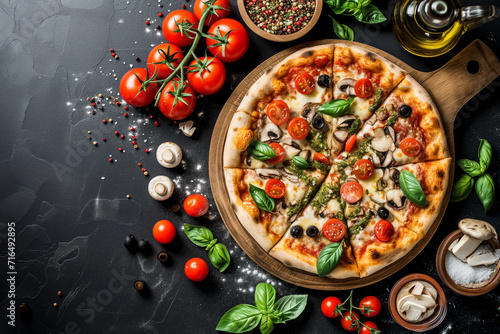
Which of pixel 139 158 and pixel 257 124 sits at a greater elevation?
pixel 257 124

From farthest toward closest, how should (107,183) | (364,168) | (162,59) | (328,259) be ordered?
1. (107,183)
2. (162,59)
3. (364,168)
4. (328,259)

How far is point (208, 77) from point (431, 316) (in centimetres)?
349

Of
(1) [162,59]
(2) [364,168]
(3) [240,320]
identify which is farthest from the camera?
(1) [162,59]

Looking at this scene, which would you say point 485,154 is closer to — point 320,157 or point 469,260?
point 469,260

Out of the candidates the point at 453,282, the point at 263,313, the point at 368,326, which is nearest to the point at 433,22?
the point at 453,282

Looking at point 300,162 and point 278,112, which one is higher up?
point 278,112

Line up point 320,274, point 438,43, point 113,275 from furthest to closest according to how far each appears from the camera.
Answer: point 113,275
point 438,43
point 320,274

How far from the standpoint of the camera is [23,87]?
4711 mm

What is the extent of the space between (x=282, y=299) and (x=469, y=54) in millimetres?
3379

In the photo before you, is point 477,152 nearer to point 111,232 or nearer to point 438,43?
point 438,43

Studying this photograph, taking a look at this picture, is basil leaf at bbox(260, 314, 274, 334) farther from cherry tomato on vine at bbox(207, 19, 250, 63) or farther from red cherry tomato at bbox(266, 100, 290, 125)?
cherry tomato on vine at bbox(207, 19, 250, 63)

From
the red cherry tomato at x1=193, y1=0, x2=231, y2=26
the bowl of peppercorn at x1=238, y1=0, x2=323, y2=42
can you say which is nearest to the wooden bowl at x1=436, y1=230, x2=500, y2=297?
the bowl of peppercorn at x1=238, y1=0, x2=323, y2=42

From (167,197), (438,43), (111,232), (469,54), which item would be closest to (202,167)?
(167,197)

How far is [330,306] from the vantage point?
4.25 m
